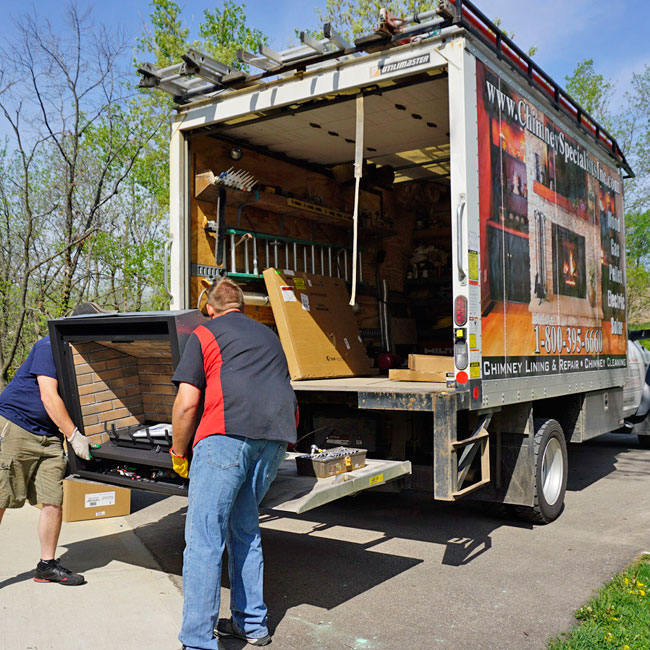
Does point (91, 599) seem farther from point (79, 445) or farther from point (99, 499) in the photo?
point (79, 445)

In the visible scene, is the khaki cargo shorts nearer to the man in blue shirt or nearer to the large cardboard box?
the man in blue shirt

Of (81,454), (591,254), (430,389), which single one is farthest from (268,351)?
(591,254)

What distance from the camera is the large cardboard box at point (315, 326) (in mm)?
5855

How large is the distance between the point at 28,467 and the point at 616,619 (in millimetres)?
3502

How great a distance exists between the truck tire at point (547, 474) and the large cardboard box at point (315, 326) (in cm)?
174

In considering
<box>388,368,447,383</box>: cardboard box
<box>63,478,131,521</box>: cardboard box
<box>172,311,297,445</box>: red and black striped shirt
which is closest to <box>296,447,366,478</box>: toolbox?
<box>172,311,297,445</box>: red and black striped shirt

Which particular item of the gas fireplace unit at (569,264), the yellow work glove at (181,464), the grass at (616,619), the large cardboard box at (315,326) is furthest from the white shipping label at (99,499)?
the gas fireplace unit at (569,264)

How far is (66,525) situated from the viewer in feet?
19.3

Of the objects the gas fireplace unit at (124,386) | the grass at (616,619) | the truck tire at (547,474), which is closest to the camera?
the grass at (616,619)

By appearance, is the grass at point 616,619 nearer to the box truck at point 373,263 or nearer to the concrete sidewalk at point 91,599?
the box truck at point 373,263

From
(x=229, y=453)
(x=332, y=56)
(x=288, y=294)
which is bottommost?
(x=229, y=453)

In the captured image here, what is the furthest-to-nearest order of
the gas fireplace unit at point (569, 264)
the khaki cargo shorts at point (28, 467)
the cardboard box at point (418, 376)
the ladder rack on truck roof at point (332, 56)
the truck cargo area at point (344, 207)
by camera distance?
1. the gas fireplace unit at point (569, 264)
2. the truck cargo area at point (344, 207)
3. the cardboard box at point (418, 376)
4. the ladder rack on truck roof at point (332, 56)
5. the khaki cargo shorts at point (28, 467)

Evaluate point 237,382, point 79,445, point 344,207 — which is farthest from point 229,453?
point 344,207

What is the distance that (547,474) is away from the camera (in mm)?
5734
